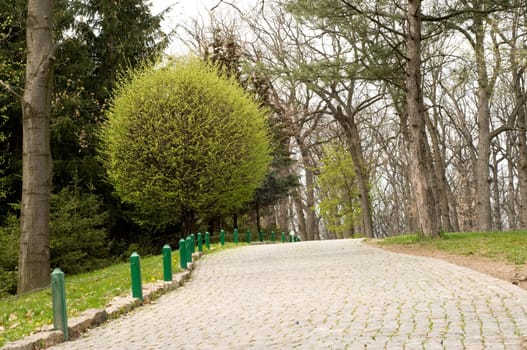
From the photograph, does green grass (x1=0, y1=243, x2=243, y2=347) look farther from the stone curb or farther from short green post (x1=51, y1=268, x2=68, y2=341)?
short green post (x1=51, y1=268, x2=68, y2=341)

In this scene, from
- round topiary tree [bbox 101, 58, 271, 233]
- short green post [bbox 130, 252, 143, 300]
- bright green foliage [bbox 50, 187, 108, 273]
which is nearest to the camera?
short green post [bbox 130, 252, 143, 300]

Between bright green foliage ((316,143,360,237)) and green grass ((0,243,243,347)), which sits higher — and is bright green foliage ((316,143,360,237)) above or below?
above

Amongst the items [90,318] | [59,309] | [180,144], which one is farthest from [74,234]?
[59,309]

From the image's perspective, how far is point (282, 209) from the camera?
55.2m

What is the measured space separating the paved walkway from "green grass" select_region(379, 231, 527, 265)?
138 centimetres

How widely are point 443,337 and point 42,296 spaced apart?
9.89 m

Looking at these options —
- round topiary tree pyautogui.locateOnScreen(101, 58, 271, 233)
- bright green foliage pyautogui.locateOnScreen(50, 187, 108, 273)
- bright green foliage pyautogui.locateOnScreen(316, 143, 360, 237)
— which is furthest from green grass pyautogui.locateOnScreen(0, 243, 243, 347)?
bright green foliage pyautogui.locateOnScreen(316, 143, 360, 237)

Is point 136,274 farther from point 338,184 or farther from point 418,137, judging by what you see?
point 338,184

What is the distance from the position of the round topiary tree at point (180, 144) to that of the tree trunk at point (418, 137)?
941 cm

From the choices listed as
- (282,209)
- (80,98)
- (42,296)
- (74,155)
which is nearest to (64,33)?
(80,98)

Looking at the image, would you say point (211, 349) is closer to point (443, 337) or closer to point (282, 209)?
point (443, 337)

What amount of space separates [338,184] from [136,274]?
125 feet

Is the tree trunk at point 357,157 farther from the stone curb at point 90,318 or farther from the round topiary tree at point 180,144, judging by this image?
the stone curb at point 90,318

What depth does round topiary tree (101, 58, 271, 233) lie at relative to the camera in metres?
27.6
